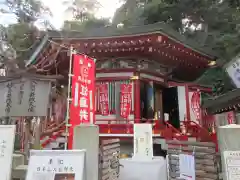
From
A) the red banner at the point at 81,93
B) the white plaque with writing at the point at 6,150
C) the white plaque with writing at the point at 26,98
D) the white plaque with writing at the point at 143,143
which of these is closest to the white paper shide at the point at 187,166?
the white plaque with writing at the point at 143,143

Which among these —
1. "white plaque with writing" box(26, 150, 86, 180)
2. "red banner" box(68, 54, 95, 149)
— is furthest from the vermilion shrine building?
"white plaque with writing" box(26, 150, 86, 180)

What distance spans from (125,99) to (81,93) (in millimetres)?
3725

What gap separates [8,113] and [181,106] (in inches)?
325

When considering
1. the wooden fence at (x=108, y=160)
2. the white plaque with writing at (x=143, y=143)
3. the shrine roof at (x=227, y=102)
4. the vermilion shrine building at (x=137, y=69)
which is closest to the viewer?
the wooden fence at (x=108, y=160)

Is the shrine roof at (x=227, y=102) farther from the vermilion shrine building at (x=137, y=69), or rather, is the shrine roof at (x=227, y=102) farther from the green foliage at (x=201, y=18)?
the green foliage at (x=201, y=18)

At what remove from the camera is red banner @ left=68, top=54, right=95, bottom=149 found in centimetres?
607

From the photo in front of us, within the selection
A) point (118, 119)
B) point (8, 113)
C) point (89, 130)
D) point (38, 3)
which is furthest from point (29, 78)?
point (38, 3)

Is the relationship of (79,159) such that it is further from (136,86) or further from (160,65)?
(160,65)

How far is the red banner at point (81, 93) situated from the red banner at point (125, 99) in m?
3.15

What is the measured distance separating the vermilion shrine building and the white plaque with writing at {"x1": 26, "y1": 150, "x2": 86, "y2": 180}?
16.2 feet

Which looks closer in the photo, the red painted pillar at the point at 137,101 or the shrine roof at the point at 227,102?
the shrine roof at the point at 227,102

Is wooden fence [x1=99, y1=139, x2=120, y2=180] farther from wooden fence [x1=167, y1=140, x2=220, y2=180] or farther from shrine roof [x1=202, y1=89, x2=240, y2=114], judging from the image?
shrine roof [x1=202, y1=89, x2=240, y2=114]

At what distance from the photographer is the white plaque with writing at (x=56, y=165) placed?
12.8ft

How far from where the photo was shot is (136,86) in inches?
395
